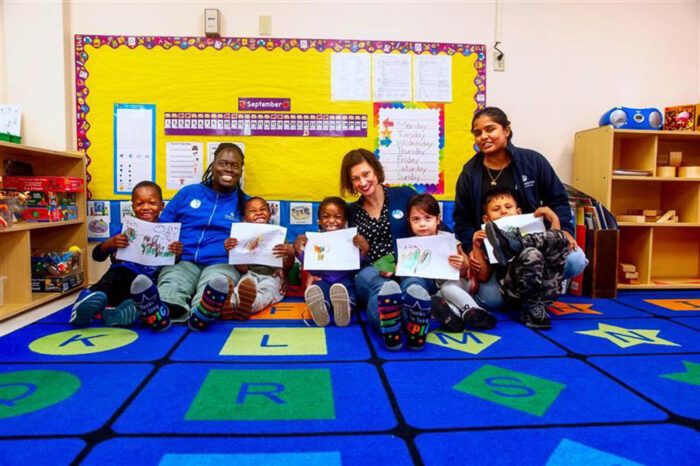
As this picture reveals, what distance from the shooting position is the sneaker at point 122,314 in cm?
194

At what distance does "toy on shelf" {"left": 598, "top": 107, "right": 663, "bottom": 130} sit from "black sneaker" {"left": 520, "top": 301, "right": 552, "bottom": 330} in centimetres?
163

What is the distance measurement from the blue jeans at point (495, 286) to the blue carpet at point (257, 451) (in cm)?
137

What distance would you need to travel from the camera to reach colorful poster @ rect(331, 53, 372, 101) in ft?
9.75

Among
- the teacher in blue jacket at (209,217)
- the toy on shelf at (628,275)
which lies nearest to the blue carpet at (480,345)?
the teacher in blue jacket at (209,217)

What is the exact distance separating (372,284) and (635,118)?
2.22 metres

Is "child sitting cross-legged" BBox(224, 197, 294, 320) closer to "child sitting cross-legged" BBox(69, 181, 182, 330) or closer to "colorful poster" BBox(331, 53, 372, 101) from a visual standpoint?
"child sitting cross-legged" BBox(69, 181, 182, 330)

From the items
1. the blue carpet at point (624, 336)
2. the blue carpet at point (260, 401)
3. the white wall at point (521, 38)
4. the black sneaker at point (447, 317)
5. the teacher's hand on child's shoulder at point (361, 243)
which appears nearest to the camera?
the blue carpet at point (260, 401)

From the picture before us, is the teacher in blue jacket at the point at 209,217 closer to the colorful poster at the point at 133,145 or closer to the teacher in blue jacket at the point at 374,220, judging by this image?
the colorful poster at the point at 133,145

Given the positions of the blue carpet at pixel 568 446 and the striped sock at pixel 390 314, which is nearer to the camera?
the blue carpet at pixel 568 446

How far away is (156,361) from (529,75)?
2931 mm

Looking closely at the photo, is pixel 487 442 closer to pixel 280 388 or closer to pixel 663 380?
pixel 280 388

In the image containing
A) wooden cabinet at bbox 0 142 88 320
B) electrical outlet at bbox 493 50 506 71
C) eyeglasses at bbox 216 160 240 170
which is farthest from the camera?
electrical outlet at bbox 493 50 506 71

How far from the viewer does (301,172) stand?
2.99 m

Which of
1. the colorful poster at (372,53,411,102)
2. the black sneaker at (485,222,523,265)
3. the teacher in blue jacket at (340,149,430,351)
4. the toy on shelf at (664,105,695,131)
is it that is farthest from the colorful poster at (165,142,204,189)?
the toy on shelf at (664,105,695,131)
